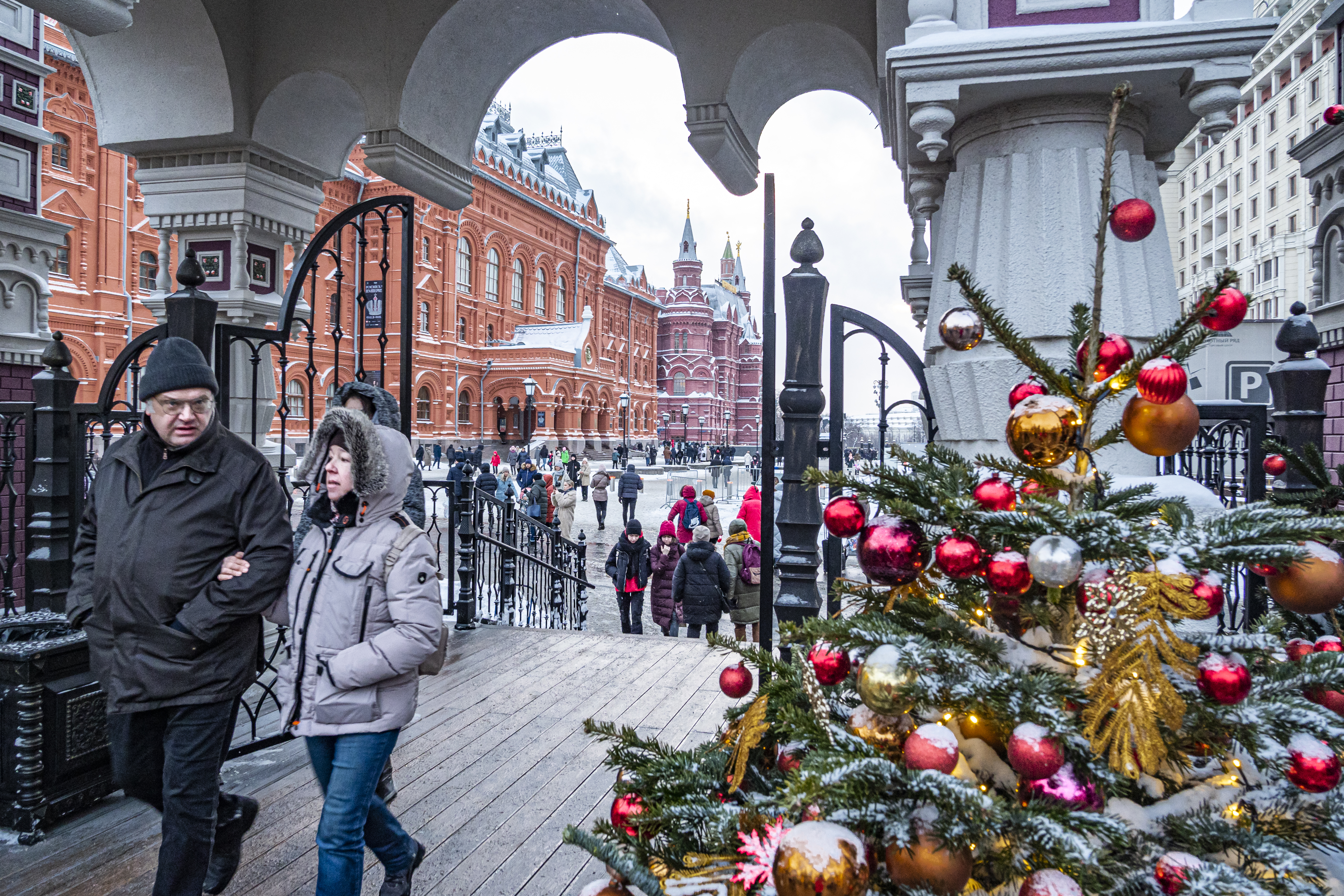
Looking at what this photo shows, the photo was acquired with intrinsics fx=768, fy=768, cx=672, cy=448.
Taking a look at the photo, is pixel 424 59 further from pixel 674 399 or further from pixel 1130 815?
pixel 674 399

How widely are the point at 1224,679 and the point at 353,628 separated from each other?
199 centimetres

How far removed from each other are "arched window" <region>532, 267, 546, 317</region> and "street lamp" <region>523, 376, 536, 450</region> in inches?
277

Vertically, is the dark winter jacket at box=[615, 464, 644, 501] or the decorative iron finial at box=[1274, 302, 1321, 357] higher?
the decorative iron finial at box=[1274, 302, 1321, 357]

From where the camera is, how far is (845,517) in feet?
5.43

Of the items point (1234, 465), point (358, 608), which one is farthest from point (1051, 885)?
point (1234, 465)

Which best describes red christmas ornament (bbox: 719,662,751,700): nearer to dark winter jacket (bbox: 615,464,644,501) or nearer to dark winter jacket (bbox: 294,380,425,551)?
dark winter jacket (bbox: 294,380,425,551)

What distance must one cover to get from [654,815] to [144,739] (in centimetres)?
159

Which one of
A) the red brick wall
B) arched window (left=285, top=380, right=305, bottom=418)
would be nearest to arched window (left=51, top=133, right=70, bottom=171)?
arched window (left=285, top=380, right=305, bottom=418)

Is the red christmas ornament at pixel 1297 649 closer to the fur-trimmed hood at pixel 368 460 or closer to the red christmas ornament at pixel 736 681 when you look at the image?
the red christmas ornament at pixel 736 681

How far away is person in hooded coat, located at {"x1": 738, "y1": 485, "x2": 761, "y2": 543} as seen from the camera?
845 cm

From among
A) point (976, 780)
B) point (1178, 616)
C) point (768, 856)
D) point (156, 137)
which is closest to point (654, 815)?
point (768, 856)

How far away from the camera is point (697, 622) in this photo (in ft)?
23.0

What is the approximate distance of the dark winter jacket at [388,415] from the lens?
2.71 m

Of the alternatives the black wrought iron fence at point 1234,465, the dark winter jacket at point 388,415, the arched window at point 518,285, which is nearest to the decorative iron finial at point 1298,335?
the black wrought iron fence at point 1234,465
